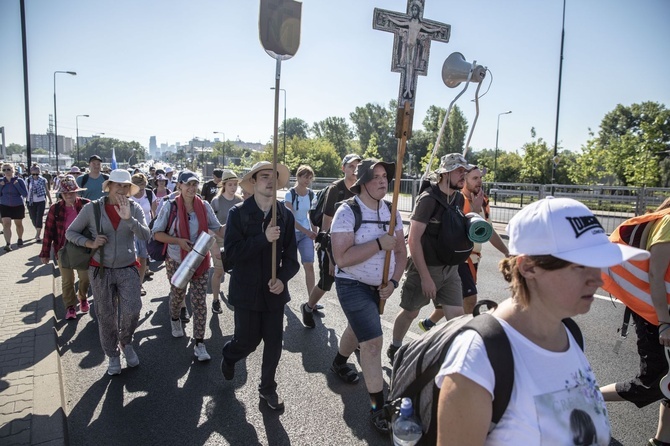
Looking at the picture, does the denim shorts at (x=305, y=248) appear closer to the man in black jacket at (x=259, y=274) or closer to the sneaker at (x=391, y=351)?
the sneaker at (x=391, y=351)

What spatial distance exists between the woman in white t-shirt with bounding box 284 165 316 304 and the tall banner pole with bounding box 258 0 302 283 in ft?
9.26

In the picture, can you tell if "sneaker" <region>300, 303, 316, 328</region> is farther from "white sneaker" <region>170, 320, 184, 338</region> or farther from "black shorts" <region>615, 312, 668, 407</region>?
"black shorts" <region>615, 312, 668, 407</region>

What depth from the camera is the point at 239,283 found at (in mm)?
3645

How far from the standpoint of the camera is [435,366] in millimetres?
A: 1484

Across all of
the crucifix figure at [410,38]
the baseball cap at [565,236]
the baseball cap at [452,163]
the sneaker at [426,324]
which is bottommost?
the sneaker at [426,324]

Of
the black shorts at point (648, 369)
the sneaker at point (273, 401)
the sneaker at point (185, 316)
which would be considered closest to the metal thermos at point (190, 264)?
the sneaker at point (185, 316)

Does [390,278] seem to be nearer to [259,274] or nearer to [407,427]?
[259,274]

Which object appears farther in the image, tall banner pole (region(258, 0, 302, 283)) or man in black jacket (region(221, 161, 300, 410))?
man in black jacket (region(221, 161, 300, 410))

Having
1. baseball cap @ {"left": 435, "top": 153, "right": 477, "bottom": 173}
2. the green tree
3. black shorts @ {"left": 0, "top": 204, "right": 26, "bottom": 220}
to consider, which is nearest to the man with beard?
baseball cap @ {"left": 435, "top": 153, "right": 477, "bottom": 173}

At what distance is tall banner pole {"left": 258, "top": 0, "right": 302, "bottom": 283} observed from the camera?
328cm

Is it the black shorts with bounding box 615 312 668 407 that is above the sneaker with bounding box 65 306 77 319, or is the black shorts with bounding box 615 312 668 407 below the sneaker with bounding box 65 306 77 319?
above

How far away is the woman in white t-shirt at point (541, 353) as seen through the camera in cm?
132

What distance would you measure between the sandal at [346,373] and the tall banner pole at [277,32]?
1300 mm

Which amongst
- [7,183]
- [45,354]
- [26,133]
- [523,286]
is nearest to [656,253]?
[523,286]
